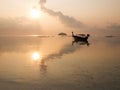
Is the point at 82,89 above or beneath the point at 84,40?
above

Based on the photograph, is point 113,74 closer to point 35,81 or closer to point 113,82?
point 113,82

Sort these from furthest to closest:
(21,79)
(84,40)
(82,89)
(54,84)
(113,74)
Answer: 1. (84,40)
2. (113,74)
3. (21,79)
4. (54,84)
5. (82,89)

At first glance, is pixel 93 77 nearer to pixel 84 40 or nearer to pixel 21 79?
pixel 21 79

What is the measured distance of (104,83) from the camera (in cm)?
1905

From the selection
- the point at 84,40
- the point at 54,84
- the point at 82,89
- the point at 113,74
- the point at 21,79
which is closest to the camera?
the point at 82,89

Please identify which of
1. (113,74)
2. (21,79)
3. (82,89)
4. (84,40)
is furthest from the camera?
(84,40)

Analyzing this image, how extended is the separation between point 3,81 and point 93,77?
728 cm

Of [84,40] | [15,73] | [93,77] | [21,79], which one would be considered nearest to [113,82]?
[93,77]

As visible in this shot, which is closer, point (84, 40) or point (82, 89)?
point (82, 89)

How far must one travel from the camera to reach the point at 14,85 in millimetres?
A: 18391

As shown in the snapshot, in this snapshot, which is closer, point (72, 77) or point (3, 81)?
point (3, 81)

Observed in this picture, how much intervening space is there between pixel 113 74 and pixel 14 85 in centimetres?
897

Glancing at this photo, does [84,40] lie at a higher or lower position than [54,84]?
lower

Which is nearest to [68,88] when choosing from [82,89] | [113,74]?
[82,89]
